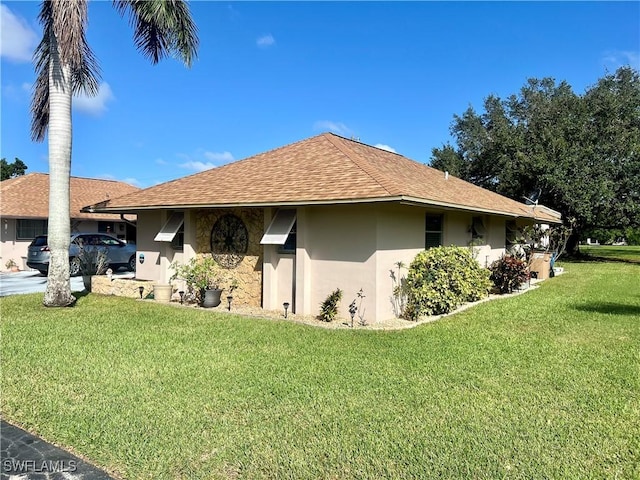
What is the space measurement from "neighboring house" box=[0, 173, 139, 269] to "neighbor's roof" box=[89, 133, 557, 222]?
6.66 metres

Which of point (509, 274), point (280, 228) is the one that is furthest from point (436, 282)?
point (509, 274)

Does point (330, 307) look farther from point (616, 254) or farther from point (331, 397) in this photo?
point (616, 254)

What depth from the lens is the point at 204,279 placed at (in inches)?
452

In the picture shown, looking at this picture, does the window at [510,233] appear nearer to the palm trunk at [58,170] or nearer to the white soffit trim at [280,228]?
the white soffit trim at [280,228]

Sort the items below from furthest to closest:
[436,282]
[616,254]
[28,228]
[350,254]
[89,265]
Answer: [616,254], [28,228], [89,265], [436,282], [350,254]

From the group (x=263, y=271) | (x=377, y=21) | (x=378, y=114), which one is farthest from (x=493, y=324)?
(x=378, y=114)

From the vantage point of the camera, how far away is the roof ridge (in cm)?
924

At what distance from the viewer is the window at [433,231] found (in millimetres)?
11656

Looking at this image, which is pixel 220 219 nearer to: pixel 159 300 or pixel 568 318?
pixel 159 300

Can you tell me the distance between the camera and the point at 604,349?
6.96m

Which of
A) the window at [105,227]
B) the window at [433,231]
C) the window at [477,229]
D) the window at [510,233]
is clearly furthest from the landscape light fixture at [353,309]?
the window at [105,227]

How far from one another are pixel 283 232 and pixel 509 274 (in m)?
8.15

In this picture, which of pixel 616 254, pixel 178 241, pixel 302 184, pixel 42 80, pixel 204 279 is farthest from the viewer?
pixel 616 254

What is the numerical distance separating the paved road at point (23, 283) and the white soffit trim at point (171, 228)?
3717 mm
